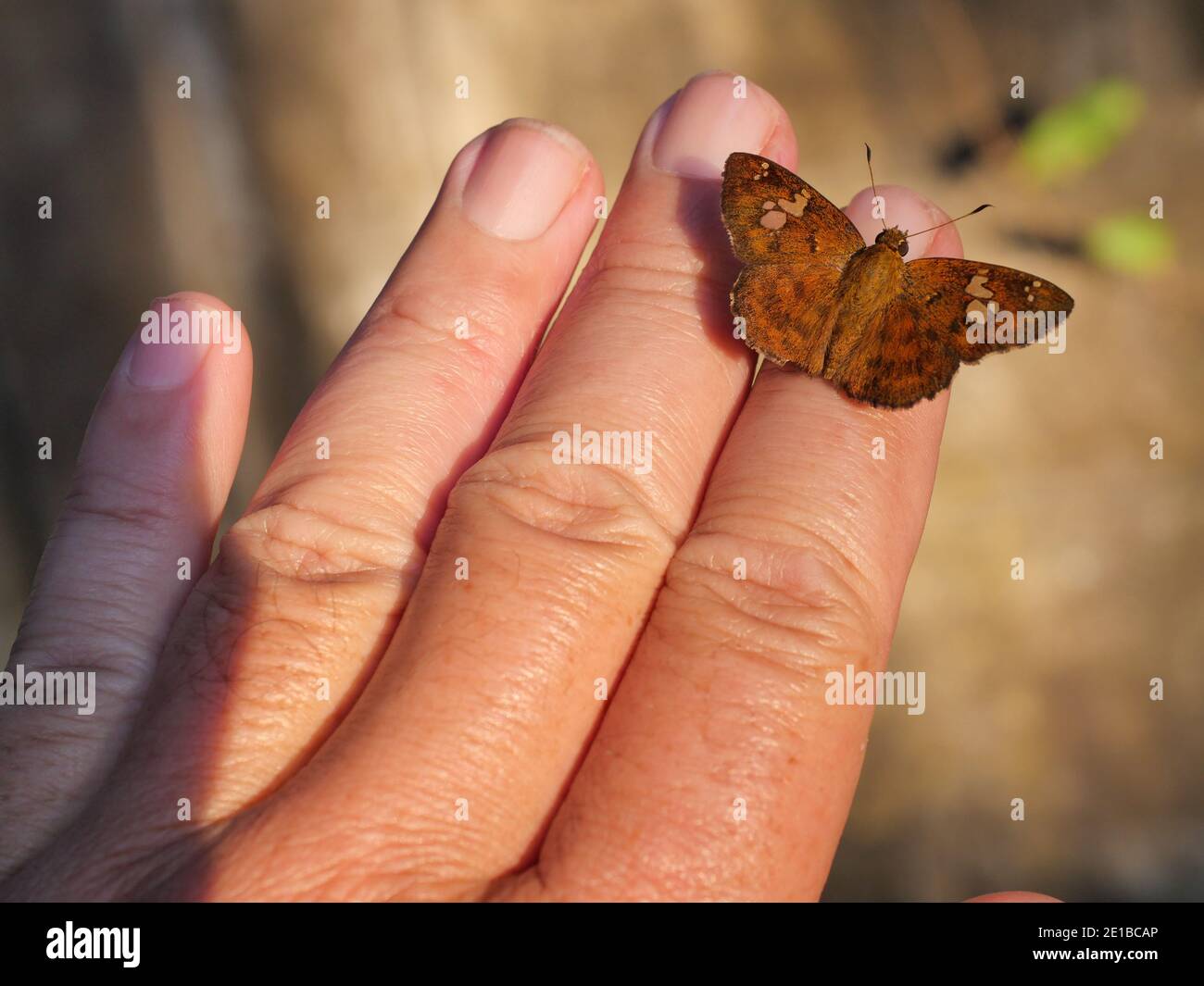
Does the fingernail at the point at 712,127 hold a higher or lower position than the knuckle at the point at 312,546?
higher

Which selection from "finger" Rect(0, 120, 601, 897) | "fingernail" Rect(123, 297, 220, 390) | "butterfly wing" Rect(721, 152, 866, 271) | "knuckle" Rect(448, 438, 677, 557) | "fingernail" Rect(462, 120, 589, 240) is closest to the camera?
"finger" Rect(0, 120, 601, 897)

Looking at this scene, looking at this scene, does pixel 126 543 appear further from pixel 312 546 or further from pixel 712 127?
pixel 712 127

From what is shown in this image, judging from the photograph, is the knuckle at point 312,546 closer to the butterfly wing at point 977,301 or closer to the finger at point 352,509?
the finger at point 352,509

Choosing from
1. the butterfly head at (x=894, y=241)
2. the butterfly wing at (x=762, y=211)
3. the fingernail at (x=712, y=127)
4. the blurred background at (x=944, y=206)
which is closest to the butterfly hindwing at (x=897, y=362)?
the butterfly head at (x=894, y=241)

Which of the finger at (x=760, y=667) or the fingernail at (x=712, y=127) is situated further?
the fingernail at (x=712, y=127)

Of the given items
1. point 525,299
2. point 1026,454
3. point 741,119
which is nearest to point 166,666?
point 525,299

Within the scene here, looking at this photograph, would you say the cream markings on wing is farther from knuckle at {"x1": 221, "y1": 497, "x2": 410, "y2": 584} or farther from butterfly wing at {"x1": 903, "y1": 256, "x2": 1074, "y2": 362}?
knuckle at {"x1": 221, "y1": 497, "x2": 410, "y2": 584}

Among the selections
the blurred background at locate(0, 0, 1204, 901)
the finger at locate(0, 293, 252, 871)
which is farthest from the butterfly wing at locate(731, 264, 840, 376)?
the blurred background at locate(0, 0, 1204, 901)

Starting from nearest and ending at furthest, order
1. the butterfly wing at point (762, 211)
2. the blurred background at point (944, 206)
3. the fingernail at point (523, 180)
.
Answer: the butterfly wing at point (762, 211) → the fingernail at point (523, 180) → the blurred background at point (944, 206)

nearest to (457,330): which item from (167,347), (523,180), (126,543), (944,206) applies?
(523,180)

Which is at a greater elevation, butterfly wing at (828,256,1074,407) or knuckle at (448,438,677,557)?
butterfly wing at (828,256,1074,407)
